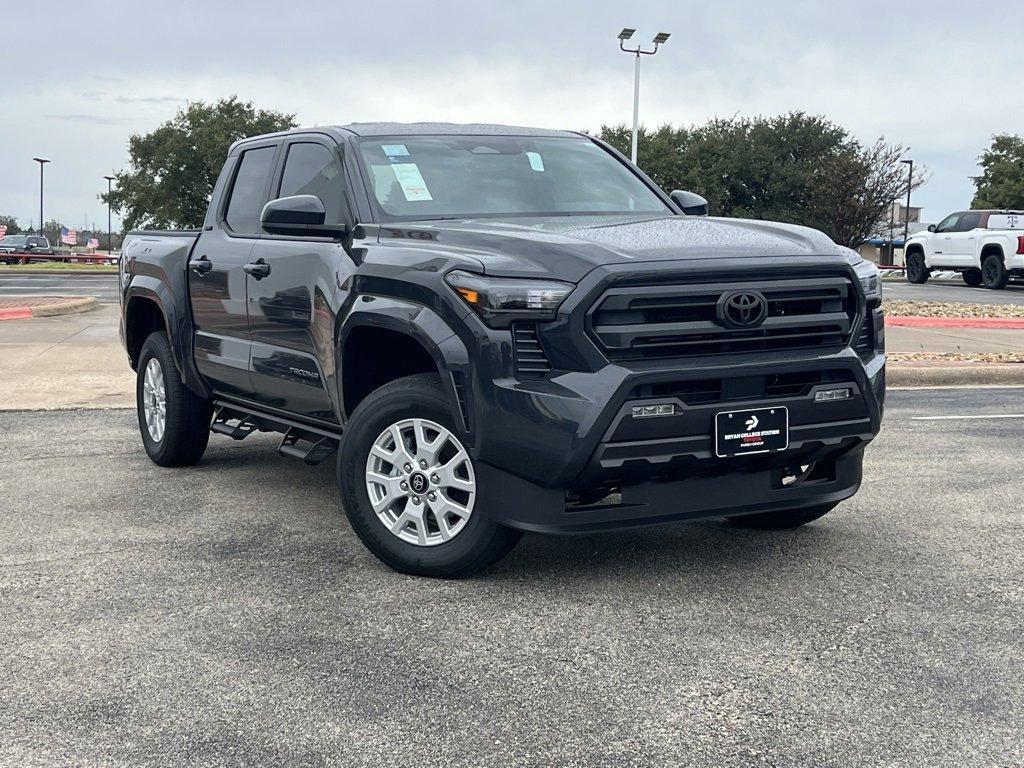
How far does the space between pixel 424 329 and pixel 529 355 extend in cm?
51

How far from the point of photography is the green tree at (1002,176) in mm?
73938

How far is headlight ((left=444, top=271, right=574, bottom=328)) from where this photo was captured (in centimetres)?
447

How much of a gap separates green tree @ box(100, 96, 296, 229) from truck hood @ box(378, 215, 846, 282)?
5804 centimetres

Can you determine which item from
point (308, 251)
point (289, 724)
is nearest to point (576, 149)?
point (308, 251)

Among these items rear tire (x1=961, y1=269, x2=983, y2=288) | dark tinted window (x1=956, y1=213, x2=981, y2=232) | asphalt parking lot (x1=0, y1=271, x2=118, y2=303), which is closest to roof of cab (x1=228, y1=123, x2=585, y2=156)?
asphalt parking lot (x1=0, y1=271, x2=118, y2=303)

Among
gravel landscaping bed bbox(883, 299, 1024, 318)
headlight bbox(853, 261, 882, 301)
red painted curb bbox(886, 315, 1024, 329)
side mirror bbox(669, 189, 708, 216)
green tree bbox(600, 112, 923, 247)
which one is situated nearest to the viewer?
headlight bbox(853, 261, 882, 301)

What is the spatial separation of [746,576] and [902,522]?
1.32 metres

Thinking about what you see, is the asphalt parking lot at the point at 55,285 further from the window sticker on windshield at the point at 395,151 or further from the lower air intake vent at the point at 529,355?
the lower air intake vent at the point at 529,355

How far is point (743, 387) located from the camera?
462 cm

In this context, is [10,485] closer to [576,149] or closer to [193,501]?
[193,501]

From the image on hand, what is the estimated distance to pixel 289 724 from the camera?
3525mm

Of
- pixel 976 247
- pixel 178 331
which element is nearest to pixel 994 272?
pixel 976 247

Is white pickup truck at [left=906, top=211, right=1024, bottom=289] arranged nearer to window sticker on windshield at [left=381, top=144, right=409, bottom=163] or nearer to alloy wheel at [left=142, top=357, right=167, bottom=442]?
alloy wheel at [left=142, top=357, right=167, bottom=442]

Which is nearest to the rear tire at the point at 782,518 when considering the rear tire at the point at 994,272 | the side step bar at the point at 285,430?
the side step bar at the point at 285,430
